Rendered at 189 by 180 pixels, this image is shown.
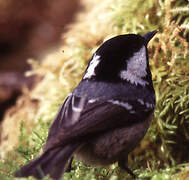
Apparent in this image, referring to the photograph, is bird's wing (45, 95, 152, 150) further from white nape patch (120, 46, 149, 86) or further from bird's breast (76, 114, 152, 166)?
white nape patch (120, 46, 149, 86)

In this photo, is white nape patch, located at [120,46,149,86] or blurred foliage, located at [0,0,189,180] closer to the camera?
white nape patch, located at [120,46,149,86]

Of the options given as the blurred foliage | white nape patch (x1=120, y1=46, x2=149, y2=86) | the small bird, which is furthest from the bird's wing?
the blurred foliage

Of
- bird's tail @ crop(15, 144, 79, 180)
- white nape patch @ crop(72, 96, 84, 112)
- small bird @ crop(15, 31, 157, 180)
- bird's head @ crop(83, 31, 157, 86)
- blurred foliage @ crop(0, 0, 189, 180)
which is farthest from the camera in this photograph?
blurred foliage @ crop(0, 0, 189, 180)

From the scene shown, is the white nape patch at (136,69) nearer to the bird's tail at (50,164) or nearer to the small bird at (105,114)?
the small bird at (105,114)

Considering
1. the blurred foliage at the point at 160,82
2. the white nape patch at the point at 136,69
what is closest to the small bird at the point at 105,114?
the white nape patch at the point at 136,69

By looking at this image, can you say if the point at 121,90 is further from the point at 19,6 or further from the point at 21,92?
Answer: the point at 19,6

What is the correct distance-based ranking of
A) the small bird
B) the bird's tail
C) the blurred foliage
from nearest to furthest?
the bird's tail
the small bird
the blurred foliage

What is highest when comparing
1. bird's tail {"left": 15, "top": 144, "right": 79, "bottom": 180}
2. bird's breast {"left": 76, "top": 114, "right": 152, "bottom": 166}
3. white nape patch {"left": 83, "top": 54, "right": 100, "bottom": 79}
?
white nape patch {"left": 83, "top": 54, "right": 100, "bottom": 79}
